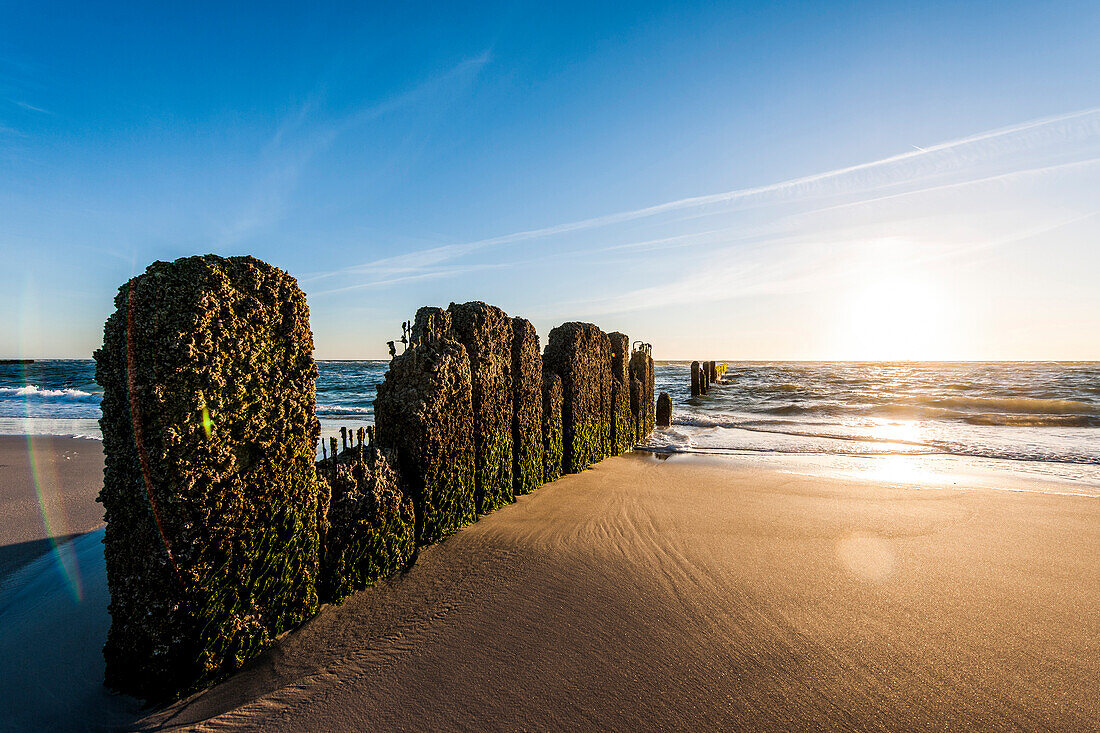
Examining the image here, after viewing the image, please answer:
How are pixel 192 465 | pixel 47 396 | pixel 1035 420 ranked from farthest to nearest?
pixel 47 396 → pixel 1035 420 → pixel 192 465

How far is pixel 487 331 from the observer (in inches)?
212

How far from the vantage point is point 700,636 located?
3225 millimetres

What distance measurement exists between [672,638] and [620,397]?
675 cm

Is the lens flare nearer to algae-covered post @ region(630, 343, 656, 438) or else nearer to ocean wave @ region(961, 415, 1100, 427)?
algae-covered post @ region(630, 343, 656, 438)

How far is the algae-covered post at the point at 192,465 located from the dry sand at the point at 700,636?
12.0 inches

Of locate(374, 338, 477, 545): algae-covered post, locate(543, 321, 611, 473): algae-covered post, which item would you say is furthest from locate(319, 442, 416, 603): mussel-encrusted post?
locate(543, 321, 611, 473): algae-covered post

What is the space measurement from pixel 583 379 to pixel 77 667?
621 cm

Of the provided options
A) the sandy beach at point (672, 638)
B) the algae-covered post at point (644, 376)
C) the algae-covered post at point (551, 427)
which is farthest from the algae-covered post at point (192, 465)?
the algae-covered post at point (644, 376)

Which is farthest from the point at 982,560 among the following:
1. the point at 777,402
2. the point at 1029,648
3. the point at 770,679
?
the point at 777,402

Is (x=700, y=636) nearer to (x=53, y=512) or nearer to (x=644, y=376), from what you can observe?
(x=53, y=512)

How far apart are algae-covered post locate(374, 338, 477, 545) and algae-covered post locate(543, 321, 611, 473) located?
3.00 metres

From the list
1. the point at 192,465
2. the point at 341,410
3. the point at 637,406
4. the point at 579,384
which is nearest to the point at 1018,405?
the point at 637,406

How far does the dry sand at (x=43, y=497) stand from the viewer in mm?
5027

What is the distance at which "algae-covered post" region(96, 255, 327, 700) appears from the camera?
2.44 meters
